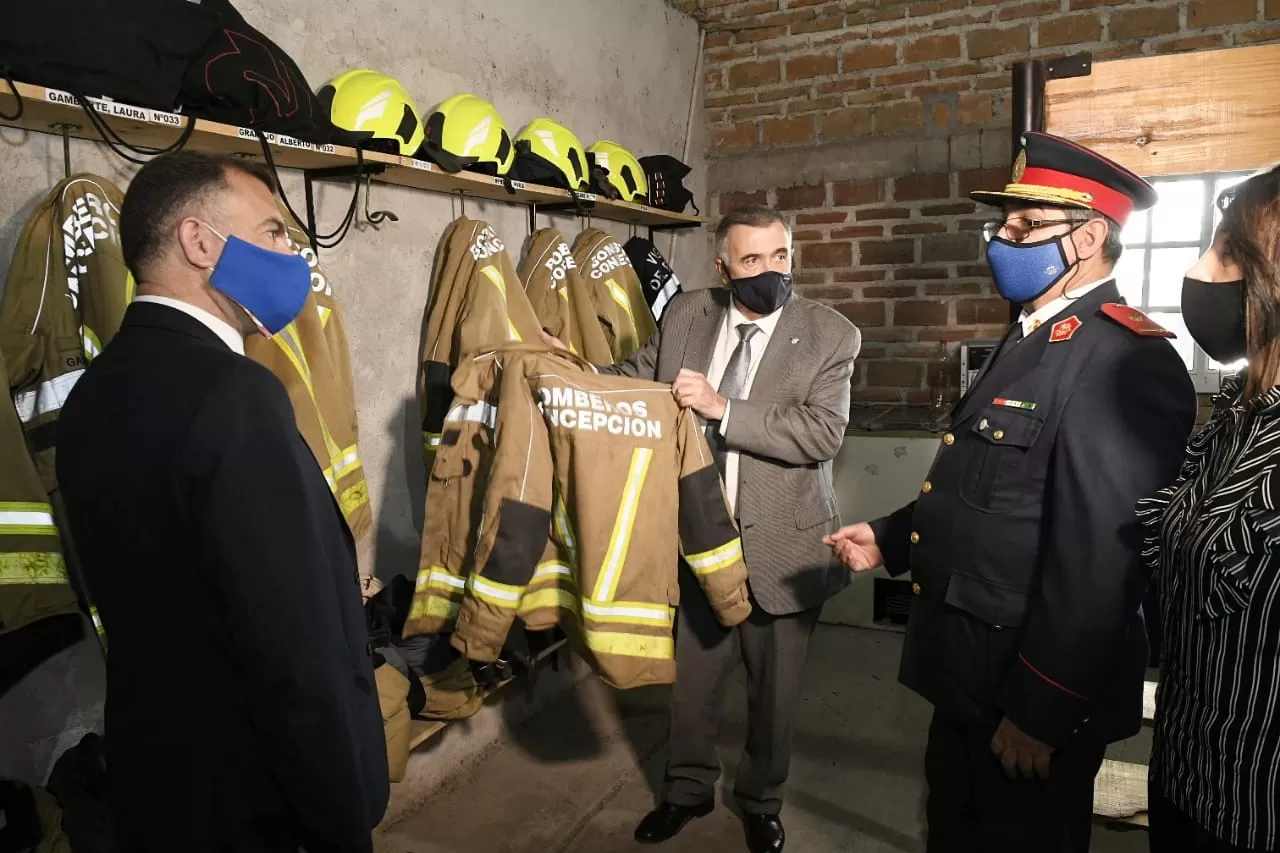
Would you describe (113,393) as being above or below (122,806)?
above

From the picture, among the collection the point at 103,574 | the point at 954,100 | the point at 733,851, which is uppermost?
the point at 954,100

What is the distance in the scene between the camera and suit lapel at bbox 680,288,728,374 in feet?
7.95

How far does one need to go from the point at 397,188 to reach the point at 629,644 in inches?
59.8

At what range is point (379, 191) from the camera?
249 centimetres

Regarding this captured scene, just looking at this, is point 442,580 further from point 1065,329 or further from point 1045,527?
point 1065,329

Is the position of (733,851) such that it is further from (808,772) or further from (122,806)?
(122,806)

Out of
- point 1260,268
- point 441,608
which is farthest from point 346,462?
point 1260,268

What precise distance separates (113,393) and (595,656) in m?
1.26

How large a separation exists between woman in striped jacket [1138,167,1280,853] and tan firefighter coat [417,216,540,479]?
1.75 m

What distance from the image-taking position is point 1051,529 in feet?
4.75

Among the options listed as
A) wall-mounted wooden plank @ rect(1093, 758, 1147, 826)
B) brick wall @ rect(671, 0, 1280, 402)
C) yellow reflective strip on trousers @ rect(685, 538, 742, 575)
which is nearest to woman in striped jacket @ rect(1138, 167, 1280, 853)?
wall-mounted wooden plank @ rect(1093, 758, 1147, 826)

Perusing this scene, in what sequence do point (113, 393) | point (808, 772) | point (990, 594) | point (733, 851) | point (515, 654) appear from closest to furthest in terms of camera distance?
point (113, 393) < point (990, 594) < point (733, 851) < point (515, 654) < point (808, 772)

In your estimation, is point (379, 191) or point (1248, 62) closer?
point (1248, 62)

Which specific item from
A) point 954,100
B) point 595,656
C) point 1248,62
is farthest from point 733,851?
point 954,100
